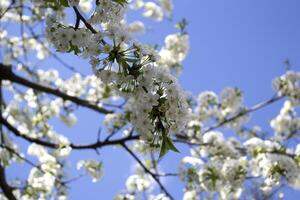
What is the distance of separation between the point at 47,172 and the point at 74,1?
3435mm

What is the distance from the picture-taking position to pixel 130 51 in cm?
216

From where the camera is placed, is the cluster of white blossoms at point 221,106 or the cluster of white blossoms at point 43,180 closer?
the cluster of white blossoms at point 43,180

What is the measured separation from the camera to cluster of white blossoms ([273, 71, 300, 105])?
304 inches

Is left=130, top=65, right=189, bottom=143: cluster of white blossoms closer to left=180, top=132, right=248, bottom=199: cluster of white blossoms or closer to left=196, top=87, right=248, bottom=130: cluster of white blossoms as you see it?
left=180, top=132, right=248, bottom=199: cluster of white blossoms

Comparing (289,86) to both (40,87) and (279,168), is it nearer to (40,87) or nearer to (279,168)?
(279,168)

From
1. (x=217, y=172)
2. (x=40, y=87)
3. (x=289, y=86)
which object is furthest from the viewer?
(x=289, y=86)

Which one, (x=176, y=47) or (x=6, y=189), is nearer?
(x=6, y=189)

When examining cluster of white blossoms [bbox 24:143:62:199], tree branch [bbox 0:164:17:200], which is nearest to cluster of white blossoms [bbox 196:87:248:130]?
cluster of white blossoms [bbox 24:143:62:199]

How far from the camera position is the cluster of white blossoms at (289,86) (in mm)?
7719

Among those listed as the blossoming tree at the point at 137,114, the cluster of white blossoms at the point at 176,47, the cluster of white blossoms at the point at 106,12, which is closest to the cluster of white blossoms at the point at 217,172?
the blossoming tree at the point at 137,114

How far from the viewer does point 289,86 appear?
780 centimetres

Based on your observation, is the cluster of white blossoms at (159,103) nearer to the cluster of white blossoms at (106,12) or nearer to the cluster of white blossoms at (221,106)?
the cluster of white blossoms at (106,12)

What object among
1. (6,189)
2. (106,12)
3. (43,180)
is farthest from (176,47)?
(106,12)

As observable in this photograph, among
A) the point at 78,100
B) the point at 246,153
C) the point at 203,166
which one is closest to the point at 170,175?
the point at 203,166
